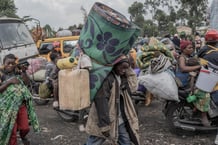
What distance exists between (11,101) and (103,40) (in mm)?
1867

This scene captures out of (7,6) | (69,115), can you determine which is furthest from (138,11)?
(69,115)

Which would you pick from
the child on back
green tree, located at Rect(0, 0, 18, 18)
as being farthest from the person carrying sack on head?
green tree, located at Rect(0, 0, 18, 18)

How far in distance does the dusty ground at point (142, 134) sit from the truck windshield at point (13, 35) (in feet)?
8.42

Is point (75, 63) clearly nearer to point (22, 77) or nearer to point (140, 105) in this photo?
point (22, 77)

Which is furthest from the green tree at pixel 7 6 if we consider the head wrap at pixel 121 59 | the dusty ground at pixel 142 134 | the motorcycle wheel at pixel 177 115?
the head wrap at pixel 121 59

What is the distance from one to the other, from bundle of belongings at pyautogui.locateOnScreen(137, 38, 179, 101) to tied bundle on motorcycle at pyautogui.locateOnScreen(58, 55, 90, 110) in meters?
2.08

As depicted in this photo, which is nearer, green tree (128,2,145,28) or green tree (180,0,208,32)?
green tree (180,0,208,32)

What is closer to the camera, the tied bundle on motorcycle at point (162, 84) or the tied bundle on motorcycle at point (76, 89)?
the tied bundle on motorcycle at point (76, 89)

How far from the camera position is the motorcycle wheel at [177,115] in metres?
5.06

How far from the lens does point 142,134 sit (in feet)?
17.3

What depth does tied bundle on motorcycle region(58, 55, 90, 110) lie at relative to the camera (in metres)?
2.90

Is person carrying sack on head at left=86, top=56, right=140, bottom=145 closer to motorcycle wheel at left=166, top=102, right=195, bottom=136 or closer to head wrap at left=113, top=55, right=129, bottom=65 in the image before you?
head wrap at left=113, top=55, right=129, bottom=65

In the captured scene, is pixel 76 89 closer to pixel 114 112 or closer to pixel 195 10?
pixel 114 112

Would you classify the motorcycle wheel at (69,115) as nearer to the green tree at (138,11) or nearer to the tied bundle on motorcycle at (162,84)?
the tied bundle on motorcycle at (162,84)
